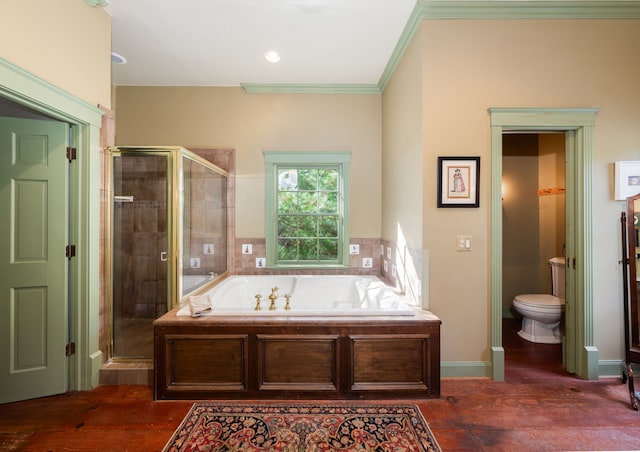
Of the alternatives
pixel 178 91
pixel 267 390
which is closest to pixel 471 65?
pixel 267 390

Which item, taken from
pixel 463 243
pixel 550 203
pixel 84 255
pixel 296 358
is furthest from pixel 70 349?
pixel 550 203

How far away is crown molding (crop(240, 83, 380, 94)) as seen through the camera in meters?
3.25

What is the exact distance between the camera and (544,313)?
2830mm

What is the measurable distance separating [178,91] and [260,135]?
3.51 ft

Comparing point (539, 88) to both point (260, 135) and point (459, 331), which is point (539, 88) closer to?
point (459, 331)

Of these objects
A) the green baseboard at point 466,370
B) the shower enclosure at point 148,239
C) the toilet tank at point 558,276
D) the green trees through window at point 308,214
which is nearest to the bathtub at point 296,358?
the green baseboard at point 466,370

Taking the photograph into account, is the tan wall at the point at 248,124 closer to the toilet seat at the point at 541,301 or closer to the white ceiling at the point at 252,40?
the white ceiling at the point at 252,40

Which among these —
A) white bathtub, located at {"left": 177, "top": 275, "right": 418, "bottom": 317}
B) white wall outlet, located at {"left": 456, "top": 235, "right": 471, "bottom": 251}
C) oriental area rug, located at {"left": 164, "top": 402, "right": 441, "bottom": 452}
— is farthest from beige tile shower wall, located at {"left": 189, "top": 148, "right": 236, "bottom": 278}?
white wall outlet, located at {"left": 456, "top": 235, "right": 471, "bottom": 251}

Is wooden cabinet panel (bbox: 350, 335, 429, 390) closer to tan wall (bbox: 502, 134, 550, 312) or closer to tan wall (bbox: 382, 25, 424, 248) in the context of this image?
tan wall (bbox: 382, 25, 424, 248)

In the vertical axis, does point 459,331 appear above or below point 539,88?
below

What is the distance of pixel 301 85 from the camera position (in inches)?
128

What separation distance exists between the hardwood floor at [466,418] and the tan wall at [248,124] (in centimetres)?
191

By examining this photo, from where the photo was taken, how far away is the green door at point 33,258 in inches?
77.4

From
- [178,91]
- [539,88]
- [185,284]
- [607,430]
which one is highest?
[178,91]
